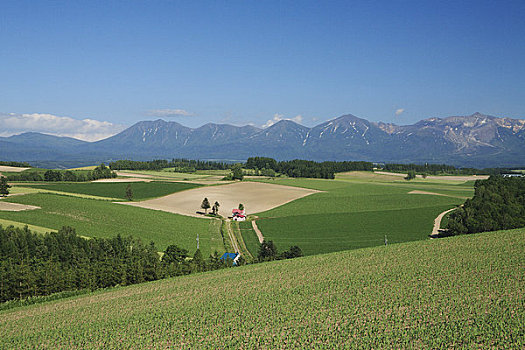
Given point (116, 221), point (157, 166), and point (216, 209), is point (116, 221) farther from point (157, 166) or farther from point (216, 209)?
point (157, 166)

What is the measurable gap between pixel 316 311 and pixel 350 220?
160 ft

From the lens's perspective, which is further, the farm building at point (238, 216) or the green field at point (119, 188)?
the green field at point (119, 188)

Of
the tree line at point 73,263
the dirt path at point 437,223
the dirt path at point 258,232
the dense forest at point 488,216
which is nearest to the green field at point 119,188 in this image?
the dirt path at point 258,232

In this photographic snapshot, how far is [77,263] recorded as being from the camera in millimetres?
40781

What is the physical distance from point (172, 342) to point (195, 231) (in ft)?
146

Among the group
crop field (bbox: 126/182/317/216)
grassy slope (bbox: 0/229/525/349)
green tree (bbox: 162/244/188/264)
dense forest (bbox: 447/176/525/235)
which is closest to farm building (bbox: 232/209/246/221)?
crop field (bbox: 126/182/317/216)

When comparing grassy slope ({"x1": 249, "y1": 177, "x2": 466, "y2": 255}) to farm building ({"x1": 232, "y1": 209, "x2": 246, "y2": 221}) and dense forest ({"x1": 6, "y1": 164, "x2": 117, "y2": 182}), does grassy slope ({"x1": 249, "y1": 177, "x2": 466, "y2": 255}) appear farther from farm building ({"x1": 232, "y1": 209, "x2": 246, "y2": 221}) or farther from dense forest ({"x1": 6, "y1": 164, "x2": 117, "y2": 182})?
dense forest ({"x1": 6, "y1": 164, "x2": 117, "y2": 182})

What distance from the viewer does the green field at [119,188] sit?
9624 cm

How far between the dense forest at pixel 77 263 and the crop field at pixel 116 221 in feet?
23.3

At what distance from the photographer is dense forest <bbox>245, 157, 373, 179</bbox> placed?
155 meters

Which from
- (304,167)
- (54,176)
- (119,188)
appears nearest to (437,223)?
(119,188)

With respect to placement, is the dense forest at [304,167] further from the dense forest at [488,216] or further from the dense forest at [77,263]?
the dense forest at [77,263]

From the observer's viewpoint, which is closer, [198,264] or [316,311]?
[316,311]

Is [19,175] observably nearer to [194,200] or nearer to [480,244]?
[194,200]
